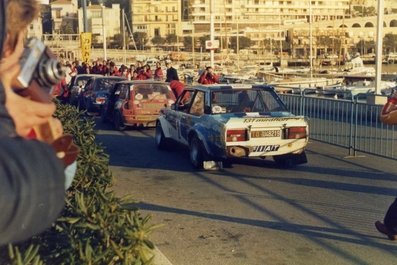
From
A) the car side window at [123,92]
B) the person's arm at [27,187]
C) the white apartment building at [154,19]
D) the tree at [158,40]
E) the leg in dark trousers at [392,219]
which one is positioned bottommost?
the leg in dark trousers at [392,219]

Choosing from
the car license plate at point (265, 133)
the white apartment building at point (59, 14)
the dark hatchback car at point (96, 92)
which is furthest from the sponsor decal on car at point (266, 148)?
the dark hatchback car at point (96, 92)

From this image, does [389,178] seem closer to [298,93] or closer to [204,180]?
[204,180]

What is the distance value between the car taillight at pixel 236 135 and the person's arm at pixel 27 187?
29.7ft

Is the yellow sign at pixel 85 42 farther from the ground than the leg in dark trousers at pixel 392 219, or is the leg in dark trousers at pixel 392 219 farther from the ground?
the yellow sign at pixel 85 42

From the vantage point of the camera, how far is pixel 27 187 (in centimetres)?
140

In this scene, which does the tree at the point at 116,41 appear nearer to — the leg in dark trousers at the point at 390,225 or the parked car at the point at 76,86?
the parked car at the point at 76,86

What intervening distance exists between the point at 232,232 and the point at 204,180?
330 centimetres

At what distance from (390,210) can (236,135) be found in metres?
4.12

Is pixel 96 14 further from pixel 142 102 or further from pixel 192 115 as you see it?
pixel 192 115

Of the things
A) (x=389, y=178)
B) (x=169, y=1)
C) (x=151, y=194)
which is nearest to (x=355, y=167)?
(x=389, y=178)

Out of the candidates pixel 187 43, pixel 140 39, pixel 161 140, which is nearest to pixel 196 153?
pixel 161 140

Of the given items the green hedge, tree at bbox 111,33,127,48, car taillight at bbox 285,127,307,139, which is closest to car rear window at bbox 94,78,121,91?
car taillight at bbox 285,127,307,139

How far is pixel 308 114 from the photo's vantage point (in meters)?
14.7

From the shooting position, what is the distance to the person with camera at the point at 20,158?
1.40 m
